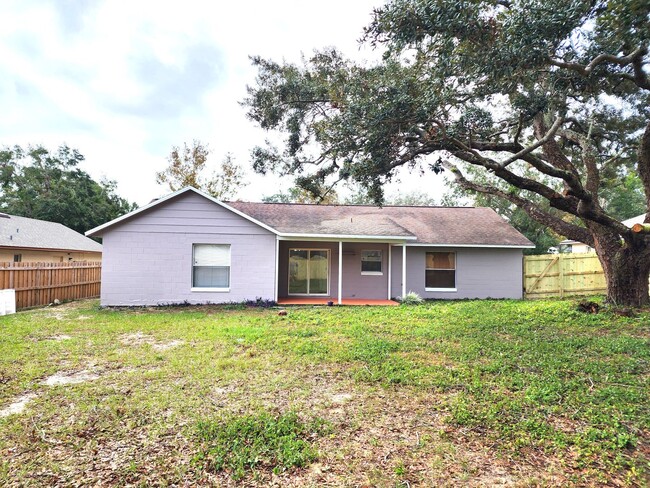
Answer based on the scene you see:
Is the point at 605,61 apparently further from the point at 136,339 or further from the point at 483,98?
the point at 136,339

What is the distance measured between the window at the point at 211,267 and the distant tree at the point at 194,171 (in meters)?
14.6

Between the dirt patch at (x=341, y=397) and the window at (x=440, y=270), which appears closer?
the dirt patch at (x=341, y=397)

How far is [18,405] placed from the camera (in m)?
3.85

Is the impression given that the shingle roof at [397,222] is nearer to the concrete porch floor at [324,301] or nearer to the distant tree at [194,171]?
the concrete porch floor at [324,301]

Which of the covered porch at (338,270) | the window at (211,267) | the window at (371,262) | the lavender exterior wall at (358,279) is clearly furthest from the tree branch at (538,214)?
the window at (211,267)

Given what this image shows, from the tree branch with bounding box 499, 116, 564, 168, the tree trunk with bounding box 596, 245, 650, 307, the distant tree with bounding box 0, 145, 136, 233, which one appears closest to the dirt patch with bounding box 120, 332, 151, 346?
the tree branch with bounding box 499, 116, 564, 168

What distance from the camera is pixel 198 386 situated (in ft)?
14.4

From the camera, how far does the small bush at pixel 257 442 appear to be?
2.78 meters

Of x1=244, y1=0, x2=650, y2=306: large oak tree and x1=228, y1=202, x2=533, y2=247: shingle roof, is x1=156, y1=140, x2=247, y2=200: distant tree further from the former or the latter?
x1=244, y1=0, x2=650, y2=306: large oak tree

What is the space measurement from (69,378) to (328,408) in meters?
3.76

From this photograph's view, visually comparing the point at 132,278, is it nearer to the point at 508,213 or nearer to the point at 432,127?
the point at 432,127

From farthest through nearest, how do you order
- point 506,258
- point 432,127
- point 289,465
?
point 506,258, point 432,127, point 289,465

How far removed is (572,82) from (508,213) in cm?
2243

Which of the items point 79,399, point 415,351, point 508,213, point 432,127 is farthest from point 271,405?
point 508,213
